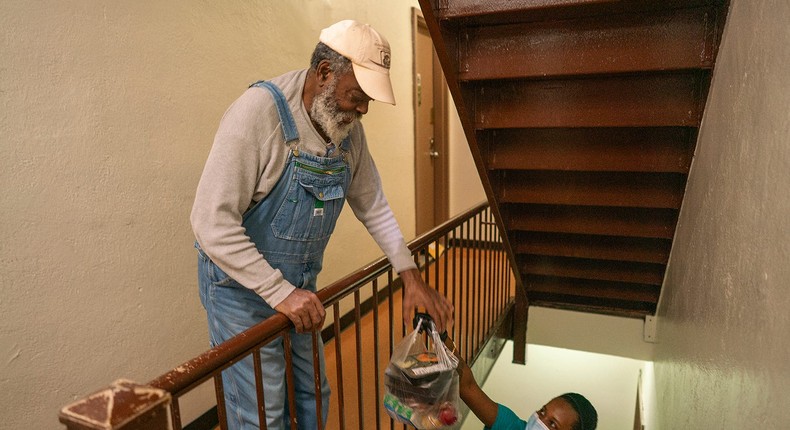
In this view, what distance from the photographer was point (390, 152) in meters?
4.07

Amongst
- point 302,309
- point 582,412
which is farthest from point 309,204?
point 582,412

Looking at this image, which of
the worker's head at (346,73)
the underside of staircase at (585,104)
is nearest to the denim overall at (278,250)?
the worker's head at (346,73)

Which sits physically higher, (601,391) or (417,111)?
(417,111)

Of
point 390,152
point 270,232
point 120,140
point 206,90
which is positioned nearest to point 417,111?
point 390,152

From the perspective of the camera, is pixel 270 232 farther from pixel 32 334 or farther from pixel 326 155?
pixel 32 334

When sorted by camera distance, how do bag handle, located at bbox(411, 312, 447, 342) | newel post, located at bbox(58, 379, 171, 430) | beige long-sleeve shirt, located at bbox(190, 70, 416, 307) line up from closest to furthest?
newel post, located at bbox(58, 379, 171, 430) < beige long-sleeve shirt, located at bbox(190, 70, 416, 307) < bag handle, located at bbox(411, 312, 447, 342)

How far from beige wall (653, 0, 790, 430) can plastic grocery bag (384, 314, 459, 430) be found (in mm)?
719

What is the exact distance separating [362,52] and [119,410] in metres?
1.03

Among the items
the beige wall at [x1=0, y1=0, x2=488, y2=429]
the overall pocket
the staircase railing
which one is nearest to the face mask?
the staircase railing

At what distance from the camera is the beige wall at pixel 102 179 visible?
1653mm

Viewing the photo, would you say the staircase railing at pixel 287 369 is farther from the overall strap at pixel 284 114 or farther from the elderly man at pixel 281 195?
the overall strap at pixel 284 114

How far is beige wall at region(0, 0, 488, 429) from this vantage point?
5.42 feet

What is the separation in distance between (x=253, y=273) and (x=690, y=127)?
1.90 m

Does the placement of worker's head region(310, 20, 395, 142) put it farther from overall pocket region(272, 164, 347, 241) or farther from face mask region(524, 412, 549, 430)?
face mask region(524, 412, 549, 430)
